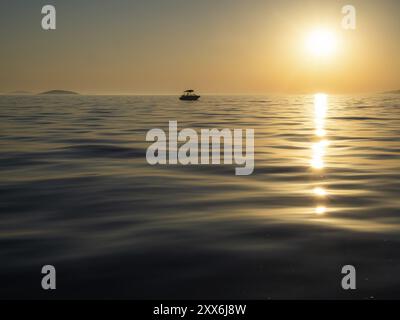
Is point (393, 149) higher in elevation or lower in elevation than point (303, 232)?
higher

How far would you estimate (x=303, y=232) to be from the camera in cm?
945

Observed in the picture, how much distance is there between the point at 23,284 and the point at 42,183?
7.57 metres

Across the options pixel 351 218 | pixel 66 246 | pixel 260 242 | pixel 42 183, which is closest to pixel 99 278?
pixel 66 246

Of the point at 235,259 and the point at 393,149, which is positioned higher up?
the point at 393,149

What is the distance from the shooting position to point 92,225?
9.93 meters

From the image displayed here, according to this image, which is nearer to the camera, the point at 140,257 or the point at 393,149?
the point at 140,257

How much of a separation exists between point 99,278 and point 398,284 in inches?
145

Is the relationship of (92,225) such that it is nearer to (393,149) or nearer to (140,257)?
(140,257)

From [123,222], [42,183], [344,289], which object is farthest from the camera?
[42,183]
